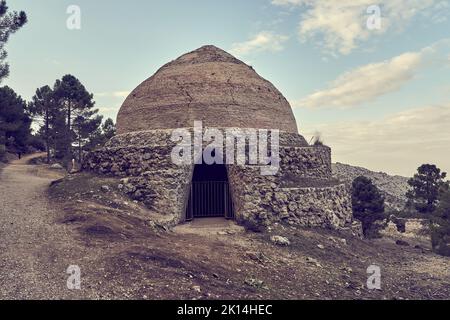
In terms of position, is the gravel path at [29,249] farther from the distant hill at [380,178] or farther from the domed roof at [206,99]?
the distant hill at [380,178]

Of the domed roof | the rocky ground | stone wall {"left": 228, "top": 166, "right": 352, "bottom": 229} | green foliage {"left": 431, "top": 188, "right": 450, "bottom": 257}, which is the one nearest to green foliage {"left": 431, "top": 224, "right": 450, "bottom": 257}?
green foliage {"left": 431, "top": 188, "right": 450, "bottom": 257}

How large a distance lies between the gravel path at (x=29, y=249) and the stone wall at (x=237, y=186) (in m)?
4.00

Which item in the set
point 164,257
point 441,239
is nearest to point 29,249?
point 164,257

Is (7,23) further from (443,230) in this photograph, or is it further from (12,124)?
(443,230)

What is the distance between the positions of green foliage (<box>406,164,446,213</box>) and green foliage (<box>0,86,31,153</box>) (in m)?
32.3

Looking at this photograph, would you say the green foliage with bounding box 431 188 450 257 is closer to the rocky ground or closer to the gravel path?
the rocky ground

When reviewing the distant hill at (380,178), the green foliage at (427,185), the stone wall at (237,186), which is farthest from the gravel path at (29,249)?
the distant hill at (380,178)

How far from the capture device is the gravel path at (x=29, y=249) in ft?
27.3

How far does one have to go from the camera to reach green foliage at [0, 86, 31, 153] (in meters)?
24.3

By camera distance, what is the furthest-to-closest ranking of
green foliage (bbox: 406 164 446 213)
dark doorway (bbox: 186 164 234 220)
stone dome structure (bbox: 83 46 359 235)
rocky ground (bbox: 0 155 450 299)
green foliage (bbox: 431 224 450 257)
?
1. green foliage (bbox: 406 164 446 213)
2. dark doorway (bbox: 186 164 234 220)
3. green foliage (bbox: 431 224 450 257)
4. stone dome structure (bbox: 83 46 359 235)
5. rocky ground (bbox: 0 155 450 299)

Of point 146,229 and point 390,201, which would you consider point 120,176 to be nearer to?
point 146,229

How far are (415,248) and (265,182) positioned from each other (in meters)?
9.95

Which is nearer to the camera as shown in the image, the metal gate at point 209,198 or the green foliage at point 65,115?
the metal gate at point 209,198
